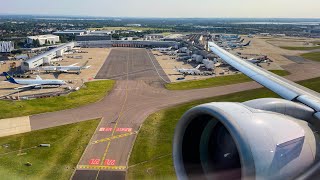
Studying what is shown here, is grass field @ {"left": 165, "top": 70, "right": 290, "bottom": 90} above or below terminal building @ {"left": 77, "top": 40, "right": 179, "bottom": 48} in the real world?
below

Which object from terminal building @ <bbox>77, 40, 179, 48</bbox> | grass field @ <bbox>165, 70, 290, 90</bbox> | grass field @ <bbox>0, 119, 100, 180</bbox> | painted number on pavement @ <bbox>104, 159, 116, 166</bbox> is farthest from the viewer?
terminal building @ <bbox>77, 40, 179, 48</bbox>

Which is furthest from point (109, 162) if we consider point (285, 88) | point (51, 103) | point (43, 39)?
point (43, 39)

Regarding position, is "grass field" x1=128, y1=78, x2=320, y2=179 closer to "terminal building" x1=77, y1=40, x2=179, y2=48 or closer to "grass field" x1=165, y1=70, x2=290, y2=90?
"grass field" x1=165, y1=70, x2=290, y2=90

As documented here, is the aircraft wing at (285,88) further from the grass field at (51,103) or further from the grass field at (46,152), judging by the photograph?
the grass field at (51,103)

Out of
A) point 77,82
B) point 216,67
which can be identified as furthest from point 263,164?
point 216,67

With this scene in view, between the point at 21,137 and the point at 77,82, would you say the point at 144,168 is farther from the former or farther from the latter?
the point at 77,82

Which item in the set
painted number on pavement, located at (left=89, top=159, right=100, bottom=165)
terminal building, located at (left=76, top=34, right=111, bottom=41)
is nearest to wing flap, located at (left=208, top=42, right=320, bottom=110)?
painted number on pavement, located at (left=89, top=159, right=100, bottom=165)
